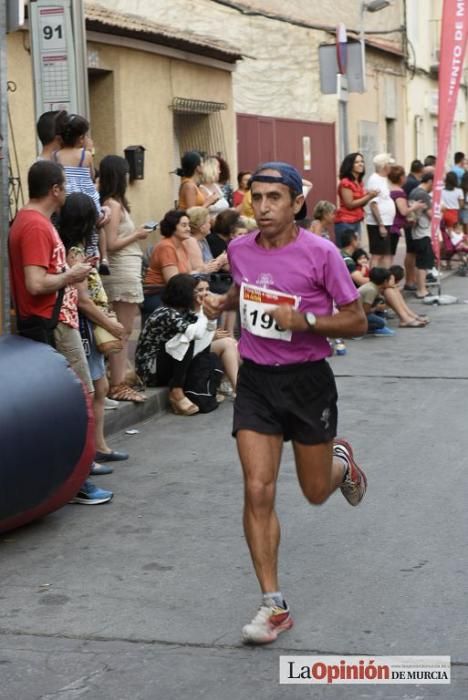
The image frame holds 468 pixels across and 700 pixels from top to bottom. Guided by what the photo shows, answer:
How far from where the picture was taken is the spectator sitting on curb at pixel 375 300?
45.1 ft

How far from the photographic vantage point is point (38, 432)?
20.6 ft

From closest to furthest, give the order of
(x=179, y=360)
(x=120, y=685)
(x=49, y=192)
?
(x=120, y=685) → (x=49, y=192) → (x=179, y=360)

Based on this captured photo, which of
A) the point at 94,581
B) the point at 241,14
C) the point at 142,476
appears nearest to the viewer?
the point at 94,581

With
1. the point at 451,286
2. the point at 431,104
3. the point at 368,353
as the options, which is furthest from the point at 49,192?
the point at 431,104

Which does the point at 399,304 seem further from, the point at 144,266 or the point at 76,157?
the point at 76,157

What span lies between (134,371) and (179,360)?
1.77 feet

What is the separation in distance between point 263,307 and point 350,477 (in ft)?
3.46

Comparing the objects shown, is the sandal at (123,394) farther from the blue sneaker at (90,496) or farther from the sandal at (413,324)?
the sandal at (413,324)

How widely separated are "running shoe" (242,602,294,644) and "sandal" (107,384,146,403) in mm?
4660

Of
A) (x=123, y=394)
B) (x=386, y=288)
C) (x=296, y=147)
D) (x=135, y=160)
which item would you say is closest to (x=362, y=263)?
(x=386, y=288)

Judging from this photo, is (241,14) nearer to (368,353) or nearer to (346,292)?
(368,353)

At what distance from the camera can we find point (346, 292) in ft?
16.7

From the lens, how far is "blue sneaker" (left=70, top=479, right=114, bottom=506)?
7.17 meters

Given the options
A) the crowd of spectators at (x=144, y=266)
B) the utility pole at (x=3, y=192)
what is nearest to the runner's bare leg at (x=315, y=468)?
the crowd of spectators at (x=144, y=266)
